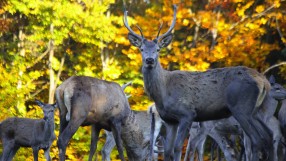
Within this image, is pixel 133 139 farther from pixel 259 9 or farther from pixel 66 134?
pixel 259 9

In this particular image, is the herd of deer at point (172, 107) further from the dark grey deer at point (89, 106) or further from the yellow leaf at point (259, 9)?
the yellow leaf at point (259, 9)

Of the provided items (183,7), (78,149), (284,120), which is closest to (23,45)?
(78,149)

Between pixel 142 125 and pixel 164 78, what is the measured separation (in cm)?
663

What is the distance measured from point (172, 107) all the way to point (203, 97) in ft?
1.86

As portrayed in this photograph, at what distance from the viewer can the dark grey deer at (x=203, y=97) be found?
10672mm

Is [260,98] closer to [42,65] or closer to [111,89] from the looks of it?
[111,89]

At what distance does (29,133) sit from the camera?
14734 millimetres

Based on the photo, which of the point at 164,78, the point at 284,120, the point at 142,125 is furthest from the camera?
the point at 142,125

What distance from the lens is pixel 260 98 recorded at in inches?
429

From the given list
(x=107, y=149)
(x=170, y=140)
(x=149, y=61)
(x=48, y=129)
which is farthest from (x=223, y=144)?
(x=149, y=61)

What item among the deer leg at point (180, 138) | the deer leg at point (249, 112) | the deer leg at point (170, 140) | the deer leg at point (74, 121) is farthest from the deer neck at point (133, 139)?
the deer leg at point (249, 112)

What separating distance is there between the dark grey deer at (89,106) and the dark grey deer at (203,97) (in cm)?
177

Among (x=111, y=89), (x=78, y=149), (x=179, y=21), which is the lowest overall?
(x=78, y=149)

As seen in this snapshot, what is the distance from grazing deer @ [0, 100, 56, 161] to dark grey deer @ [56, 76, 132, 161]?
4.36ft
